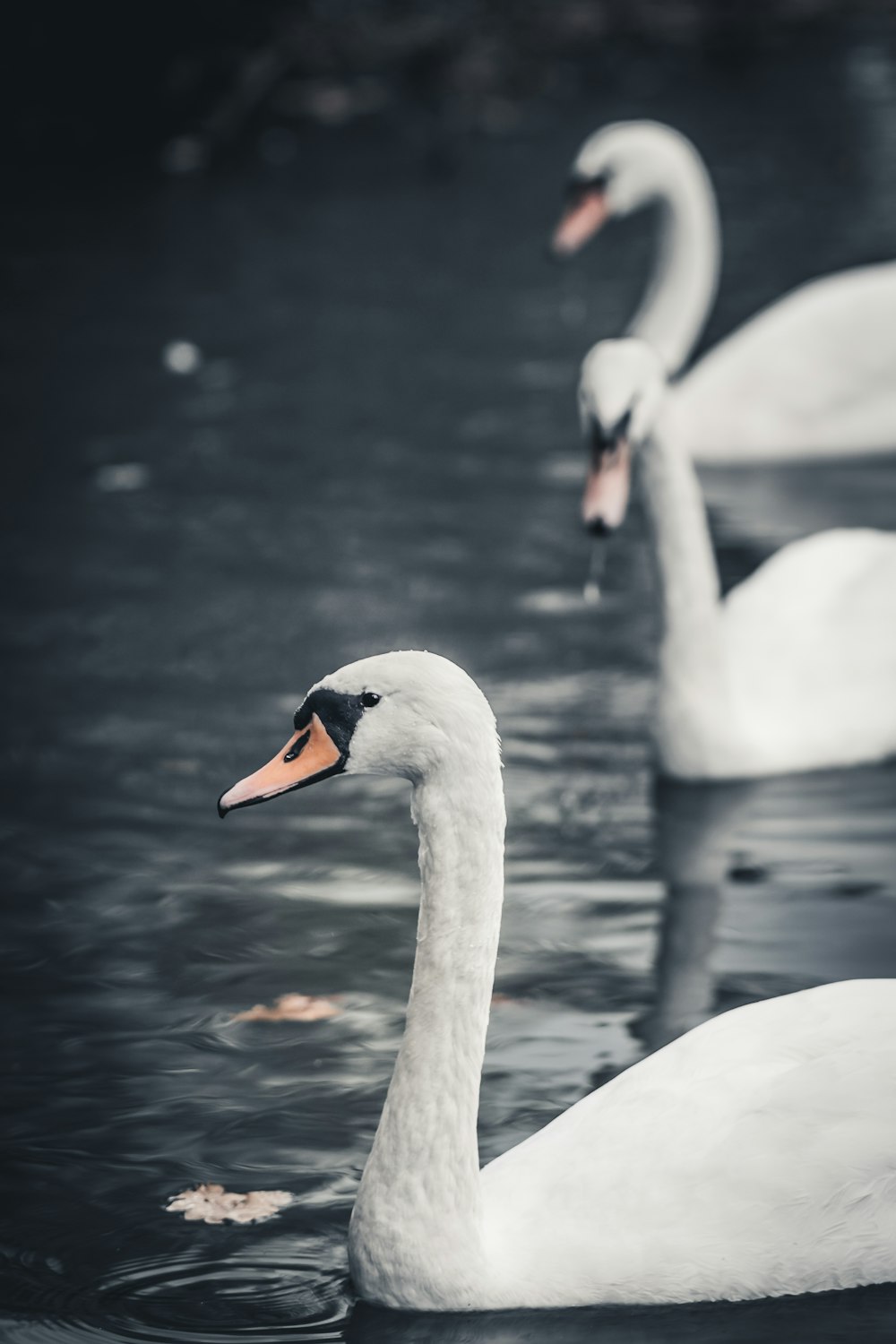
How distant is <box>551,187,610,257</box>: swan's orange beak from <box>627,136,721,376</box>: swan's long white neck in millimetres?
336

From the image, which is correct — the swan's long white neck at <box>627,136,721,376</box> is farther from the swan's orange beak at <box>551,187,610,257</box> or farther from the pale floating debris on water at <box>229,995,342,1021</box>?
the pale floating debris on water at <box>229,995,342,1021</box>

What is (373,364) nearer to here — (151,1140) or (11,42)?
(151,1140)

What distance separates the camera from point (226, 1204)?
489cm

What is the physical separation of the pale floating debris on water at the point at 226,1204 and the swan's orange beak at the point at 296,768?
0.92 metres

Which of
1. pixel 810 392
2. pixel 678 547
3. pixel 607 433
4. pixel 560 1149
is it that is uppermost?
pixel 607 433

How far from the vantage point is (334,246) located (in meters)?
17.6

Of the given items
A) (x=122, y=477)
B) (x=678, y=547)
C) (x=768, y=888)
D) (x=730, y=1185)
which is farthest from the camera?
(x=122, y=477)

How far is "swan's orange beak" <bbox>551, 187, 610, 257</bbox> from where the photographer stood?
13422 mm

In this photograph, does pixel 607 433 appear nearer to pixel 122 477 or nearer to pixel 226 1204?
pixel 226 1204

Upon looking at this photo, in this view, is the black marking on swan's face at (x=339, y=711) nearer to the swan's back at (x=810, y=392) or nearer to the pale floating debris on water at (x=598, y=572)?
the pale floating debris on water at (x=598, y=572)

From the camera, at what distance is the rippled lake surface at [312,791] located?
4.93 metres

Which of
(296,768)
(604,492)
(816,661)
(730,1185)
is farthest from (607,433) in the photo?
(730,1185)

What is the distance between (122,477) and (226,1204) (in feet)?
23.1

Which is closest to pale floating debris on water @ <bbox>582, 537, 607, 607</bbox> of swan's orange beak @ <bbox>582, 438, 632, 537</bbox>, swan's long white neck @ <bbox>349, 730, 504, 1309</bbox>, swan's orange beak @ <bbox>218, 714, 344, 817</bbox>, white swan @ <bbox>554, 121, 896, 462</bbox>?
swan's orange beak @ <bbox>582, 438, 632, 537</bbox>
